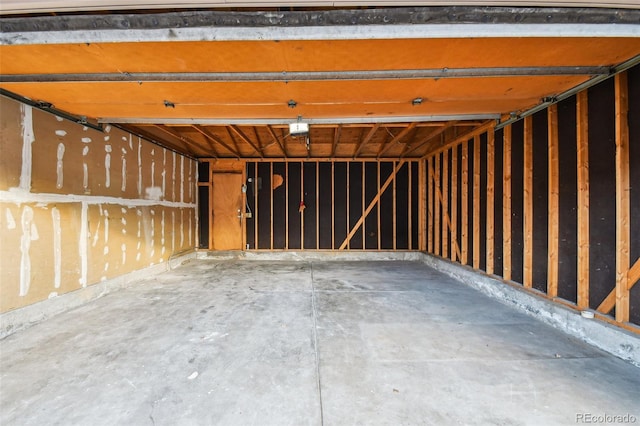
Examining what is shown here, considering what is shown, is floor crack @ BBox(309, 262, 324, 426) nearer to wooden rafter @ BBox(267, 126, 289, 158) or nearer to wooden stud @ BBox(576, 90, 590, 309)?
wooden stud @ BBox(576, 90, 590, 309)

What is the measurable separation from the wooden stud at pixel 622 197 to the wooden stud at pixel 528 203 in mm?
1039

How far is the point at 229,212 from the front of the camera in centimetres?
734

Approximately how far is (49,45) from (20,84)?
3.73 feet

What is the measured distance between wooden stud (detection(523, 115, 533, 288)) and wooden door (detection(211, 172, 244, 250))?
20.7 feet

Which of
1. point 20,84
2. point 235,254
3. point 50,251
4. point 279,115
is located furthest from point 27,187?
point 235,254

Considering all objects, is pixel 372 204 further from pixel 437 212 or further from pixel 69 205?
pixel 69 205

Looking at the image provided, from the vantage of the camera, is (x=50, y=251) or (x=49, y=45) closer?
(x=49, y=45)

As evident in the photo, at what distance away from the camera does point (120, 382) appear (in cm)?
189

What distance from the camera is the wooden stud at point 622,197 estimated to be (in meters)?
2.28

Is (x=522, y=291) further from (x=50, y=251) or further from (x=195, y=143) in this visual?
(x=195, y=143)

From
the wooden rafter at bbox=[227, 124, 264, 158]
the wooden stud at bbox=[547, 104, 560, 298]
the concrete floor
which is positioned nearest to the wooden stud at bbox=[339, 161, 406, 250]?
the wooden rafter at bbox=[227, 124, 264, 158]

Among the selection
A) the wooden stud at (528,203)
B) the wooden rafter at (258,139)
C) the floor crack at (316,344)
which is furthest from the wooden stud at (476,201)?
the wooden rafter at (258,139)

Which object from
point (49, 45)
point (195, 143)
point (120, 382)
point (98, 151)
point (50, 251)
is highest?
point (195, 143)

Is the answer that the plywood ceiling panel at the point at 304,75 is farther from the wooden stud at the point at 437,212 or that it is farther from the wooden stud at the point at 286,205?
the wooden stud at the point at 286,205
